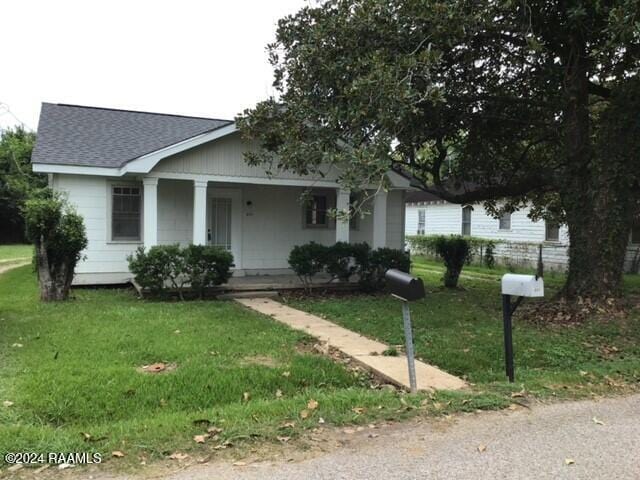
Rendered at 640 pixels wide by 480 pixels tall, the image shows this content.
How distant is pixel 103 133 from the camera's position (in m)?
14.0

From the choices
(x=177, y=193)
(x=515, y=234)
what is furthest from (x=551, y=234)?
(x=177, y=193)

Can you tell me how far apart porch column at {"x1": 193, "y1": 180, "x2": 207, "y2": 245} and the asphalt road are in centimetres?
858

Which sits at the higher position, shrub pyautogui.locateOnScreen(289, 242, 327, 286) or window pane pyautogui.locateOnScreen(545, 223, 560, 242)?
window pane pyautogui.locateOnScreen(545, 223, 560, 242)

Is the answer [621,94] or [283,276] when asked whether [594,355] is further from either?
[283,276]

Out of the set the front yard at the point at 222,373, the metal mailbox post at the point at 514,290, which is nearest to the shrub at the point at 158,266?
the front yard at the point at 222,373

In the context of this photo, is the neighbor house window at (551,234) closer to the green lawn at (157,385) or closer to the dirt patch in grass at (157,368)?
the green lawn at (157,385)

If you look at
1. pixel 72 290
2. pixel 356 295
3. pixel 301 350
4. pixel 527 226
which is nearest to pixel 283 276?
pixel 356 295

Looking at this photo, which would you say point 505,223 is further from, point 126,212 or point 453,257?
point 126,212

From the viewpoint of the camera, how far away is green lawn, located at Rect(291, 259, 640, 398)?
5578 millimetres

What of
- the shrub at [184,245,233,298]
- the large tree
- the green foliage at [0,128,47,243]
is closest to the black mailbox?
the large tree

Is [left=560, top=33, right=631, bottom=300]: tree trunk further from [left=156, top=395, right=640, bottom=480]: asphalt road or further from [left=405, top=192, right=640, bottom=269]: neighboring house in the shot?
[left=405, top=192, right=640, bottom=269]: neighboring house

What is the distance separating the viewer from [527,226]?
22828mm

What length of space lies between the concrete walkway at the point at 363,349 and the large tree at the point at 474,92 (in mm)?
2358

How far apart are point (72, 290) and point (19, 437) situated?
8.86 meters
